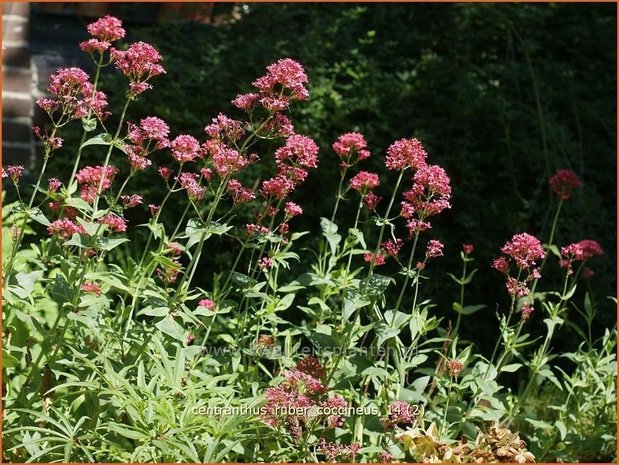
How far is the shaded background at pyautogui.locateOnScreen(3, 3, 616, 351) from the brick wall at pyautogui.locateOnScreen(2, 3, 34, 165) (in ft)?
0.26

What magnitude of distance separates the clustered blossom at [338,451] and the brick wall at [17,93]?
3.93 meters

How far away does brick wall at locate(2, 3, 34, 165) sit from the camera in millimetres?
6148

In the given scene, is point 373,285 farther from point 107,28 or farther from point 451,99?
point 451,99

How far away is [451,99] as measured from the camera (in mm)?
5848

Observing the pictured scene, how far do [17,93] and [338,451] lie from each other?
4.53 meters

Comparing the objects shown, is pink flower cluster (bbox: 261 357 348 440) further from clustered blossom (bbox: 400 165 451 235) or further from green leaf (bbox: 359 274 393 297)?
clustered blossom (bbox: 400 165 451 235)

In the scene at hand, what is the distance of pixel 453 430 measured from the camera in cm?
311

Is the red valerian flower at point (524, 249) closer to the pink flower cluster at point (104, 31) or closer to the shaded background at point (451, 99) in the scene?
the pink flower cluster at point (104, 31)

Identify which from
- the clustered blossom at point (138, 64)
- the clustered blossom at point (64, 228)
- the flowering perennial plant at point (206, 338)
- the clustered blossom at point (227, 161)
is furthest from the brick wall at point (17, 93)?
the clustered blossom at point (227, 161)

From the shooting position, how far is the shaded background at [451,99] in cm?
529

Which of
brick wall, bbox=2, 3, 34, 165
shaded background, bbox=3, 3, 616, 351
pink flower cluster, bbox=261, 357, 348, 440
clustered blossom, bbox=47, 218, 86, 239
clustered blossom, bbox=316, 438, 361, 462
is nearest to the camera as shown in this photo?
pink flower cluster, bbox=261, 357, 348, 440

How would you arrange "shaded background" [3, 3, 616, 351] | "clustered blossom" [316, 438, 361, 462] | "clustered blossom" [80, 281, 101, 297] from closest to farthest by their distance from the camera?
"clustered blossom" [316, 438, 361, 462] → "clustered blossom" [80, 281, 101, 297] → "shaded background" [3, 3, 616, 351]

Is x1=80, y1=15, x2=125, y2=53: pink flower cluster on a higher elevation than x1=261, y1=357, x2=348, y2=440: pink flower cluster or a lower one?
higher

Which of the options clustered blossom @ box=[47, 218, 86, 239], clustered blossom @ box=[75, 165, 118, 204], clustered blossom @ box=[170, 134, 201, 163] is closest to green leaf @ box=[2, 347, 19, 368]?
clustered blossom @ box=[47, 218, 86, 239]
